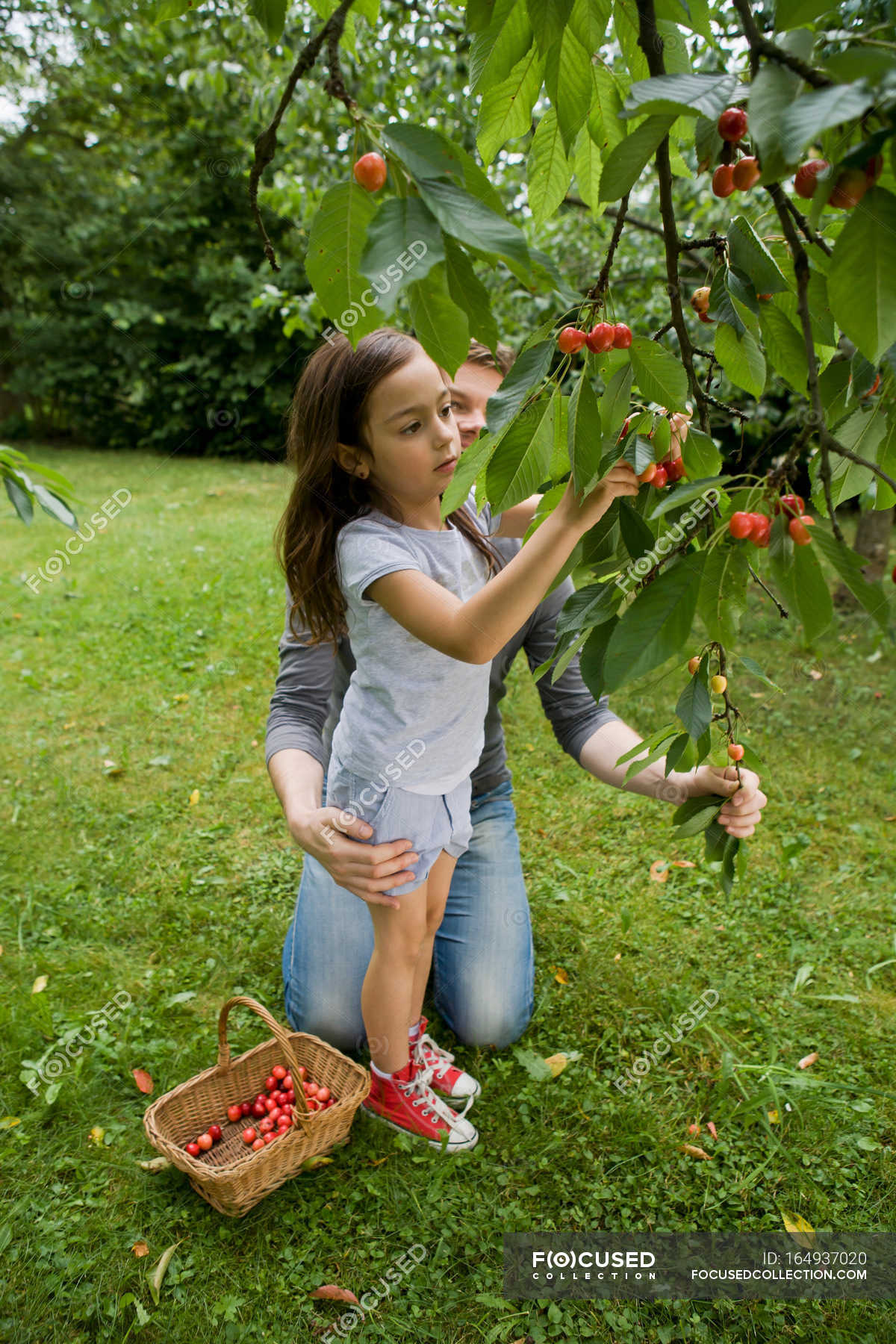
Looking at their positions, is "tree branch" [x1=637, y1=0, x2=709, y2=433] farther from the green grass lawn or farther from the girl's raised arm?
the green grass lawn

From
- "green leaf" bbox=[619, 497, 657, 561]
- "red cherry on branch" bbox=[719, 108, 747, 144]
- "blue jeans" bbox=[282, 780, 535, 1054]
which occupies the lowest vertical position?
"blue jeans" bbox=[282, 780, 535, 1054]

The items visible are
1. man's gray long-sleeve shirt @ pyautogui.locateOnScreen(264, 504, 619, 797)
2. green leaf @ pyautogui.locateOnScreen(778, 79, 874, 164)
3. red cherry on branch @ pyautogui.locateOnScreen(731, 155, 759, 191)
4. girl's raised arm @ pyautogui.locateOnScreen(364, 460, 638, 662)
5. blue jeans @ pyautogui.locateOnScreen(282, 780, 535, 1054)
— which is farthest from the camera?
Result: man's gray long-sleeve shirt @ pyautogui.locateOnScreen(264, 504, 619, 797)

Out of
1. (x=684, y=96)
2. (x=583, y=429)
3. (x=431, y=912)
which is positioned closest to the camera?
(x=684, y=96)

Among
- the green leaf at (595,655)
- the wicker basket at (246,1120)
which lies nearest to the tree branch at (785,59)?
the green leaf at (595,655)

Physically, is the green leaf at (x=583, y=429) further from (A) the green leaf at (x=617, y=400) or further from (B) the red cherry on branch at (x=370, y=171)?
(B) the red cherry on branch at (x=370, y=171)

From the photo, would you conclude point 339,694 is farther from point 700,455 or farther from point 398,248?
point 398,248

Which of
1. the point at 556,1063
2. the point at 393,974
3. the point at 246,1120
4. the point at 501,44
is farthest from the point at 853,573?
the point at 246,1120

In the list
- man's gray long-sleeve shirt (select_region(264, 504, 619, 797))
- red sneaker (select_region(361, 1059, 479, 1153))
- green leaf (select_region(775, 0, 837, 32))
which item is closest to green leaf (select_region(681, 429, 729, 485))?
green leaf (select_region(775, 0, 837, 32))

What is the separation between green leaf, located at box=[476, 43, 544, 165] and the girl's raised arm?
0.37 meters

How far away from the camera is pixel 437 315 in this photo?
2.05ft

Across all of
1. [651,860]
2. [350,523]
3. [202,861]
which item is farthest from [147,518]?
[350,523]

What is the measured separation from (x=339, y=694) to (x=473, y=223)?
165 cm

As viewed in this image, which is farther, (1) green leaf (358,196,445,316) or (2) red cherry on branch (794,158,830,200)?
(2) red cherry on branch (794,158,830,200)

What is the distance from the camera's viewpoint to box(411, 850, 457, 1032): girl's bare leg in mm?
1716
